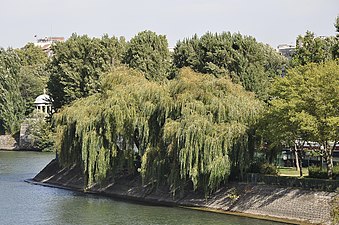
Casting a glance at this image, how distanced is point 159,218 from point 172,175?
342cm

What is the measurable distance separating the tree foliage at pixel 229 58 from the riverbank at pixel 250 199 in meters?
19.1

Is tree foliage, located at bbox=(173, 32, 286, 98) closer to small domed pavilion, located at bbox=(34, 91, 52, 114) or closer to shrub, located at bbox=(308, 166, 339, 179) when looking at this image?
shrub, located at bbox=(308, 166, 339, 179)

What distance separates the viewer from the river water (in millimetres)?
32438

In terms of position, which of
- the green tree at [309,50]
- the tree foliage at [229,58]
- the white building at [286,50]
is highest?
the white building at [286,50]

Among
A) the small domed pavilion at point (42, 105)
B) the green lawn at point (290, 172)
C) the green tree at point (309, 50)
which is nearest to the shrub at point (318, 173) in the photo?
the green lawn at point (290, 172)

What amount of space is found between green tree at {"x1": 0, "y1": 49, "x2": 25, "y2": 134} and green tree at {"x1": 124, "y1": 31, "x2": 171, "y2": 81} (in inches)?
775

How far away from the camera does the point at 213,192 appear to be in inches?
1419

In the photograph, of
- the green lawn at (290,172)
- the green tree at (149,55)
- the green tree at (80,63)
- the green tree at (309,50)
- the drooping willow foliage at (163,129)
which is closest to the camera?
the drooping willow foliage at (163,129)

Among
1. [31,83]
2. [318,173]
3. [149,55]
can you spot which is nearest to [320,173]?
[318,173]

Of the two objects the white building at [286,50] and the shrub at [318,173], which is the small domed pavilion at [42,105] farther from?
the shrub at [318,173]

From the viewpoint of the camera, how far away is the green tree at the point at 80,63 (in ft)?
233

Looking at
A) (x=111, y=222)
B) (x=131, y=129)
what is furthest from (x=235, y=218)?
(x=131, y=129)

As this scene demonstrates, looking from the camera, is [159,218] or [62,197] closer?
[159,218]

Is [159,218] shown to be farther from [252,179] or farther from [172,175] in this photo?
[252,179]
